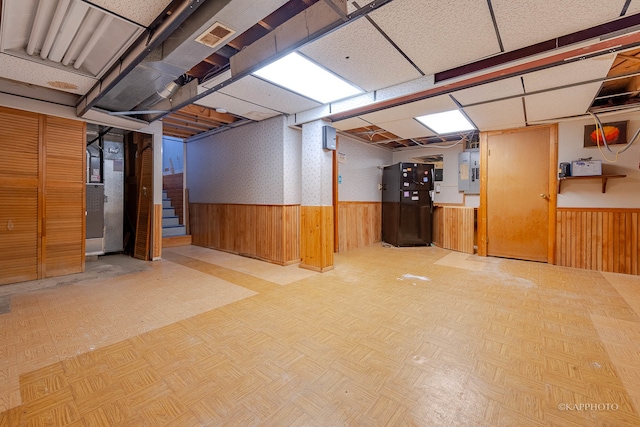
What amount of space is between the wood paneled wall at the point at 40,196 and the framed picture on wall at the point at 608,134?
765 centimetres

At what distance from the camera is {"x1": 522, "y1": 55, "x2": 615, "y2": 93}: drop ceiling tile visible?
8.05 feet

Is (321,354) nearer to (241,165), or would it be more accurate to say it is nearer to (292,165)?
(292,165)

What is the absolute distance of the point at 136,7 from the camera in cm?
185

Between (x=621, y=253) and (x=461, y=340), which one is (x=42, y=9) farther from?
(x=621, y=253)

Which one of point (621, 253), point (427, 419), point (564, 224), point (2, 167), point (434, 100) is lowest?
point (427, 419)

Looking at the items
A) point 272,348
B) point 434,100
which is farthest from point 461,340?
point 434,100

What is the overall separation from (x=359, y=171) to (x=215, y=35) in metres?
4.72

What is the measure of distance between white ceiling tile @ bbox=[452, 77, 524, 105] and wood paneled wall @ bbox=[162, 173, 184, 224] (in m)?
6.57

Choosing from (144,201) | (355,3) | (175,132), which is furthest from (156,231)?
(355,3)

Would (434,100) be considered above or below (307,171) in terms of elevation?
above

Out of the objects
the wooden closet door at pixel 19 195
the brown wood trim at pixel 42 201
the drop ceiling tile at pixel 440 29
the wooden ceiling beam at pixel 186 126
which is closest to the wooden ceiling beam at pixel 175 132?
the wooden ceiling beam at pixel 186 126

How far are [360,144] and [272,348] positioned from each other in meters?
5.31

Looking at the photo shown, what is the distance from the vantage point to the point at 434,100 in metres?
3.36

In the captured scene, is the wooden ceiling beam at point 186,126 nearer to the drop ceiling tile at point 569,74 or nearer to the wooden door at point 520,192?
the drop ceiling tile at point 569,74
